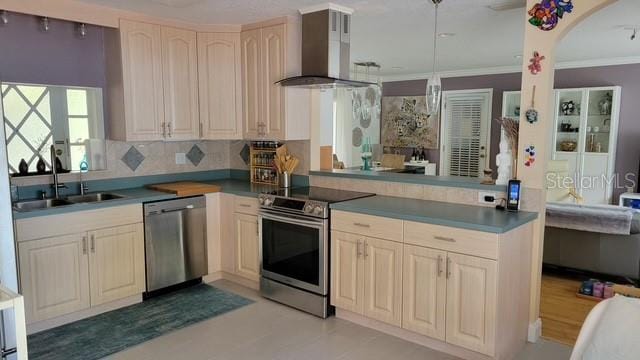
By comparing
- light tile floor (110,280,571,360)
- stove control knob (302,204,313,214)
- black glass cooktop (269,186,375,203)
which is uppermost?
black glass cooktop (269,186,375,203)

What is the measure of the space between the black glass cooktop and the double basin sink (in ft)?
4.47

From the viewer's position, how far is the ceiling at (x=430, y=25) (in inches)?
136

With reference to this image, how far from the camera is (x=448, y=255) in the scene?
2.78m

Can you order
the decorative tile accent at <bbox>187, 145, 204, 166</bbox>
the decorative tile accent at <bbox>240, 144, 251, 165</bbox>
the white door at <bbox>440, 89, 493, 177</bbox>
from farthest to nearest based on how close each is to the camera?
the white door at <bbox>440, 89, 493, 177</bbox>
the decorative tile accent at <bbox>240, 144, 251, 165</bbox>
the decorative tile accent at <bbox>187, 145, 204, 166</bbox>

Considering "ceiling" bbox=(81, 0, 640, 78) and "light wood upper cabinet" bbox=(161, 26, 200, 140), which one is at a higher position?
"ceiling" bbox=(81, 0, 640, 78)

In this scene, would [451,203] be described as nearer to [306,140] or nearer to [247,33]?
[306,140]

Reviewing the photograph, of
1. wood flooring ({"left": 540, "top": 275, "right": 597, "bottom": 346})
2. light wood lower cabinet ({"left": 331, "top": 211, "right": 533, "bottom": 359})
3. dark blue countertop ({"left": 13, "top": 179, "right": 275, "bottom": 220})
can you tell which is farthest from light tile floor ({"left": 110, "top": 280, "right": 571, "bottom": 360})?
dark blue countertop ({"left": 13, "top": 179, "right": 275, "bottom": 220})

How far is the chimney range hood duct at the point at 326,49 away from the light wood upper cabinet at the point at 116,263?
5.84 feet

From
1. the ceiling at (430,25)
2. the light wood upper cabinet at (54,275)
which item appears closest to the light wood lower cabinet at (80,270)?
the light wood upper cabinet at (54,275)

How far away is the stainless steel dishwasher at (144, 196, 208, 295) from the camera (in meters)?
3.72

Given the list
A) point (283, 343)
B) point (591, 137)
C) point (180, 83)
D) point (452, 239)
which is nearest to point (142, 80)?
point (180, 83)

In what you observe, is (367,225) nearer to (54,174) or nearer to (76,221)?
(76,221)

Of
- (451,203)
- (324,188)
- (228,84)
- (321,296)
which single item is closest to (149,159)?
(228,84)

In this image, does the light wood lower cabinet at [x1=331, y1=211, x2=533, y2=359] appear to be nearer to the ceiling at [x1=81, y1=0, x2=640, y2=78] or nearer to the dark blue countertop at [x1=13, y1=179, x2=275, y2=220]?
the dark blue countertop at [x1=13, y1=179, x2=275, y2=220]
